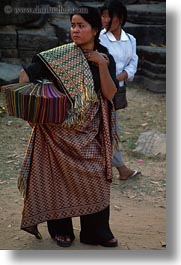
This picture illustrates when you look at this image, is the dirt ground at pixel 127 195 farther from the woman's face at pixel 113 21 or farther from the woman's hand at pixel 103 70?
the woman's face at pixel 113 21

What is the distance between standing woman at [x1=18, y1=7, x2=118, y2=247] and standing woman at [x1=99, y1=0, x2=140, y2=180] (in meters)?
0.84

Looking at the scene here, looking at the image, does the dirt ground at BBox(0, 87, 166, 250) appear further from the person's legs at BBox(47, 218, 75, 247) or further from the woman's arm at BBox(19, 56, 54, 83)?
the woman's arm at BBox(19, 56, 54, 83)

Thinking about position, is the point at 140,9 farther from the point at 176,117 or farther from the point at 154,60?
the point at 176,117

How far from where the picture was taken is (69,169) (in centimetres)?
313

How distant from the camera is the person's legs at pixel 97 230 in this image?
333cm

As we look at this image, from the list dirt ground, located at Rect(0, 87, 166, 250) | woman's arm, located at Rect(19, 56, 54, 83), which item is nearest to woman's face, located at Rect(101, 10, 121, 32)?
woman's arm, located at Rect(19, 56, 54, 83)

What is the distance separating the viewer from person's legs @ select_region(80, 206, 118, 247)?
3.33 meters

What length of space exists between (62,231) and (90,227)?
18 centimetres

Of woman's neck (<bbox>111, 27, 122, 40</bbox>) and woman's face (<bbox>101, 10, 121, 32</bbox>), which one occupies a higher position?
woman's face (<bbox>101, 10, 121, 32</bbox>)

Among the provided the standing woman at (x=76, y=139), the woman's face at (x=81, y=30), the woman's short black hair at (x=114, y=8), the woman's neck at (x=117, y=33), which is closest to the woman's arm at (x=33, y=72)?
the standing woman at (x=76, y=139)

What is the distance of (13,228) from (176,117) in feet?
4.81

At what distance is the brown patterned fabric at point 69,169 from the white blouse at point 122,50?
0.98m

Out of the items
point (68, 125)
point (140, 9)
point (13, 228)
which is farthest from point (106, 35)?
point (140, 9)

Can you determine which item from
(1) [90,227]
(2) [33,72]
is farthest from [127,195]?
(2) [33,72]
